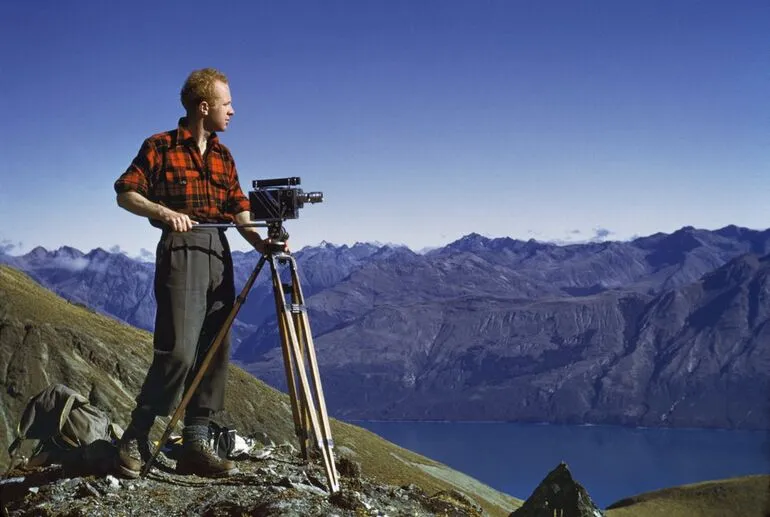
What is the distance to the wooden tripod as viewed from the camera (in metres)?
6.90

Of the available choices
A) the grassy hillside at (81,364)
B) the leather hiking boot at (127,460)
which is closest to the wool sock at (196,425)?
the leather hiking boot at (127,460)

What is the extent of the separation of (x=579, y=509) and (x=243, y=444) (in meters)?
6.30

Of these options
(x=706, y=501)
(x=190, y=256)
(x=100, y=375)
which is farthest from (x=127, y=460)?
(x=706, y=501)

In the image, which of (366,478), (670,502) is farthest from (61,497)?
(670,502)

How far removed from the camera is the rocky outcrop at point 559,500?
41.6 ft

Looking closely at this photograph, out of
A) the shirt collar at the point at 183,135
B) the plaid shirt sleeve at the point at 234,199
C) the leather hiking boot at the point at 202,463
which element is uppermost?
the shirt collar at the point at 183,135

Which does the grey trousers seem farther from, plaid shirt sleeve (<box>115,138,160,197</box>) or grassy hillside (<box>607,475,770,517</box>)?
grassy hillside (<box>607,475,770,517</box>)

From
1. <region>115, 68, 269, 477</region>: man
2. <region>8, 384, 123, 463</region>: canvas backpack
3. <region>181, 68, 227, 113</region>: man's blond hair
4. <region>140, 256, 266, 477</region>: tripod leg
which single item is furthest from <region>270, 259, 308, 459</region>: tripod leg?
<region>8, 384, 123, 463</region>: canvas backpack

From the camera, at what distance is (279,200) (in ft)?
23.1

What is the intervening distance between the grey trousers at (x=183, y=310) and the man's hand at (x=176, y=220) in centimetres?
47

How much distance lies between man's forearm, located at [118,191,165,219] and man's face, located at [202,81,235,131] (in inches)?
36.4

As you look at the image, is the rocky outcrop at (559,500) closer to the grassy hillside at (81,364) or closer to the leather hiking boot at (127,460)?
the leather hiking boot at (127,460)

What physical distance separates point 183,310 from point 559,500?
8.16 meters

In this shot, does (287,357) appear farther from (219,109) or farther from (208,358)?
(219,109)
